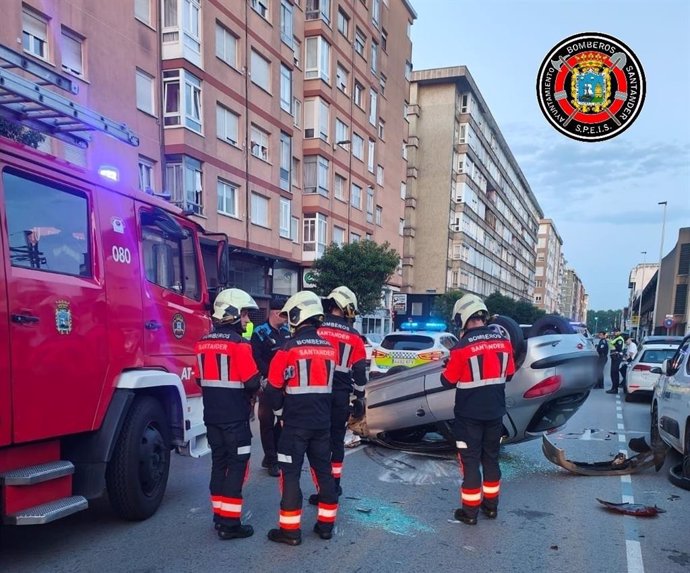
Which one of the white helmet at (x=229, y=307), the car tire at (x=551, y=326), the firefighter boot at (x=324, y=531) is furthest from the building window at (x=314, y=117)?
the firefighter boot at (x=324, y=531)

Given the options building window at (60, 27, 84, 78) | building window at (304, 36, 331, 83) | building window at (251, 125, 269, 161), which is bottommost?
building window at (251, 125, 269, 161)

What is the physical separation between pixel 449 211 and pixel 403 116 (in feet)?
31.3

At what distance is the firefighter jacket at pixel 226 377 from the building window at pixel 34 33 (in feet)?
40.2

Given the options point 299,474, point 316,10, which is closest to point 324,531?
point 299,474

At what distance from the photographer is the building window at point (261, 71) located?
2094cm

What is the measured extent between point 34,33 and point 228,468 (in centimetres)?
1342

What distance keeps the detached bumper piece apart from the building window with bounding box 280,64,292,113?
803 inches

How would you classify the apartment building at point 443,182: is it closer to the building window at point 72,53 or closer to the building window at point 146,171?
the building window at point 146,171

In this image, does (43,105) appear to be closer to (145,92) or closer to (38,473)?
(38,473)

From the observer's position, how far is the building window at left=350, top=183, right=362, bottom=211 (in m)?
29.9

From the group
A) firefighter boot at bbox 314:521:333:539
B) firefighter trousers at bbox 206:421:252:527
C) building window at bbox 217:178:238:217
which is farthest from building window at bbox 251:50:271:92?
firefighter boot at bbox 314:521:333:539

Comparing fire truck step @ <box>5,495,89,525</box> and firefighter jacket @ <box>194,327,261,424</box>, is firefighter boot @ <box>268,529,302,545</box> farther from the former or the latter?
fire truck step @ <box>5,495,89,525</box>

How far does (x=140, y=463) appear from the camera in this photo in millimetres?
4199

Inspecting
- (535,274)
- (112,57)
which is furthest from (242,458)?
(535,274)
